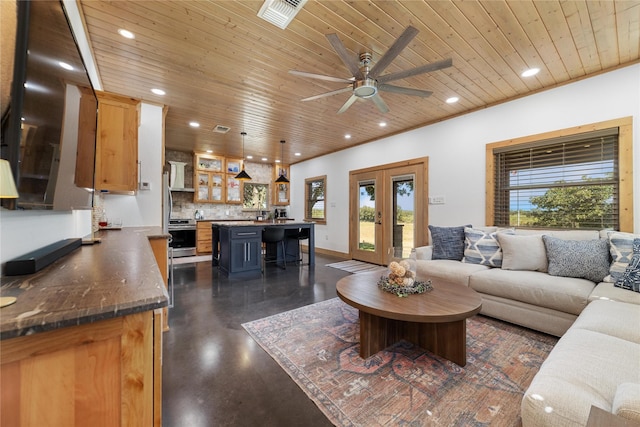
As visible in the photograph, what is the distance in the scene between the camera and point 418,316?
5.39ft

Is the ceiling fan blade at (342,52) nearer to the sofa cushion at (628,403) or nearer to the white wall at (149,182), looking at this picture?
the sofa cushion at (628,403)

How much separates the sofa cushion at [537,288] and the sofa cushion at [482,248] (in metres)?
0.31

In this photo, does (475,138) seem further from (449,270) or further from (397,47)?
(397,47)

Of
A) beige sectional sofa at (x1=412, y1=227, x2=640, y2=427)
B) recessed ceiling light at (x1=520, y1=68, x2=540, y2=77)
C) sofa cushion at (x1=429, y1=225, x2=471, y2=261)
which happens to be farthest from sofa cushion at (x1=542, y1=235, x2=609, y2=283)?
recessed ceiling light at (x1=520, y1=68, x2=540, y2=77)

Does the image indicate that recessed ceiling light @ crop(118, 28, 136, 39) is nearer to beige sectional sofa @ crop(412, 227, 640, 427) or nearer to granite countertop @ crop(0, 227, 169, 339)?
granite countertop @ crop(0, 227, 169, 339)

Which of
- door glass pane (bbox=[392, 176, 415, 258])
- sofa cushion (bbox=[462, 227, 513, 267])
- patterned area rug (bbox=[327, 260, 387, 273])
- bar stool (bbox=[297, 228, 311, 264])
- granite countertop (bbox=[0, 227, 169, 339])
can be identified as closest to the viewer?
granite countertop (bbox=[0, 227, 169, 339])

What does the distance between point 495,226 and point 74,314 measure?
174 inches

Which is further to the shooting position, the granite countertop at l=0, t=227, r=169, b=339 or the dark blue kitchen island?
the dark blue kitchen island

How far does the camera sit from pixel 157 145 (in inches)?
143

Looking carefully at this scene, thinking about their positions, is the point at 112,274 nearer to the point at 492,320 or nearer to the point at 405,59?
the point at 405,59

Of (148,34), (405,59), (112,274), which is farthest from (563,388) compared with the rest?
(148,34)

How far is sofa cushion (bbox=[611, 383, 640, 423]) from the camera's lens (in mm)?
795

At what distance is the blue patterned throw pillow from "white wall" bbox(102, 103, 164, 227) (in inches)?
203

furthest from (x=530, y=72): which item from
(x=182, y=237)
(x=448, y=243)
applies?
(x=182, y=237)
